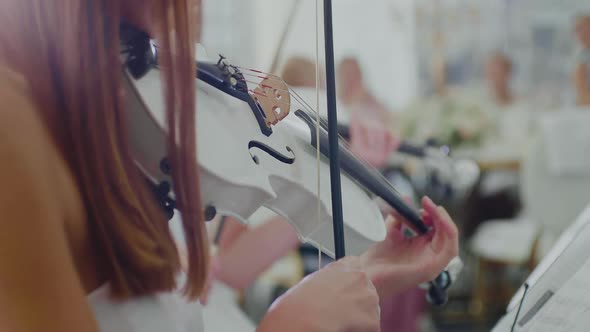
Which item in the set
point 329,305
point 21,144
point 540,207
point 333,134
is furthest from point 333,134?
point 540,207

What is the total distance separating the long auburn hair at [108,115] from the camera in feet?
1.38

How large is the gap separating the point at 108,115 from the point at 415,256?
1.23 feet

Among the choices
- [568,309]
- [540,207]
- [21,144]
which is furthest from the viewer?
[540,207]

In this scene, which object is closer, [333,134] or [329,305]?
[329,305]

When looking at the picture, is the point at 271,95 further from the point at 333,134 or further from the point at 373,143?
the point at 373,143

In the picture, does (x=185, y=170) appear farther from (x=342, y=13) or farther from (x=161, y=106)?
(x=342, y=13)

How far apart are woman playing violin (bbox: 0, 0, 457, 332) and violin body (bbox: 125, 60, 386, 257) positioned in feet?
0.10

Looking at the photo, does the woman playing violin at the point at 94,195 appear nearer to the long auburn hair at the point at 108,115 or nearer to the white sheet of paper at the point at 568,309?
the long auburn hair at the point at 108,115

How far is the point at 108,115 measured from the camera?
43 centimetres

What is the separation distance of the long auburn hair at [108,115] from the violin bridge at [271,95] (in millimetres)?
163

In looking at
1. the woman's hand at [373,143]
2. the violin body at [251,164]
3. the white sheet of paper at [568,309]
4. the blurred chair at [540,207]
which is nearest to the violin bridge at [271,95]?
the violin body at [251,164]

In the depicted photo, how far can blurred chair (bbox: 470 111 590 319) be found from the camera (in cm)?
233

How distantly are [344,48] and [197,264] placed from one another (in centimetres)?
335

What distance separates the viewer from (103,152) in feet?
1.42
